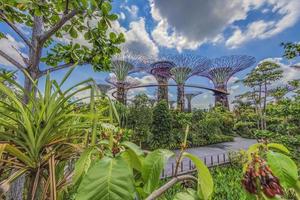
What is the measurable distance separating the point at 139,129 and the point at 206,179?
9881 mm

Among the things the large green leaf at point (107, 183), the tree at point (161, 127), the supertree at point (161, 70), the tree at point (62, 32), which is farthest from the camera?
the supertree at point (161, 70)

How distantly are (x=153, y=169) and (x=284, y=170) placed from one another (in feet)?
0.61

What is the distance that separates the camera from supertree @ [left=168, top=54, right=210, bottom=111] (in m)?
19.1

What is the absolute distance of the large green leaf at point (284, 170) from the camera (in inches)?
10.4

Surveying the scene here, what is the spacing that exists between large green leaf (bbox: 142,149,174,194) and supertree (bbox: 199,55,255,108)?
20.5 m

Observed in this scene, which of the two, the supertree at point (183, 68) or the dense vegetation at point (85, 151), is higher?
the supertree at point (183, 68)

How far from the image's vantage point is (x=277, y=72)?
36.6ft

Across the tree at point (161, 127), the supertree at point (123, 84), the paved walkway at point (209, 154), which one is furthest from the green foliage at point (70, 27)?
the supertree at point (123, 84)

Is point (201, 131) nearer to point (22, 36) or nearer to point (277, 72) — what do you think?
point (277, 72)

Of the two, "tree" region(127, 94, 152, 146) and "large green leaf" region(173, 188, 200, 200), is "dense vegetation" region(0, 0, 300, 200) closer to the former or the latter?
"large green leaf" region(173, 188, 200, 200)

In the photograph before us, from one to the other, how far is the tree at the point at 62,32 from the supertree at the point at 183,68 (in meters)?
17.2

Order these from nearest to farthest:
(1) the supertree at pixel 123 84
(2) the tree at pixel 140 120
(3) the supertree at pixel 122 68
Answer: (2) the tree at pixel 140 120 → (1) the supertree at pixel 123 84 → (3) the supertree at pixel 122 68

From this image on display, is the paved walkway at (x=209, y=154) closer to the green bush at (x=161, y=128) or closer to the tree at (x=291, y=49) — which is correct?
the green bush at (x=161, y=128)

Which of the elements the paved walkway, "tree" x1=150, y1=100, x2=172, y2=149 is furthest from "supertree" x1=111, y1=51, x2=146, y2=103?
the paved walkway
